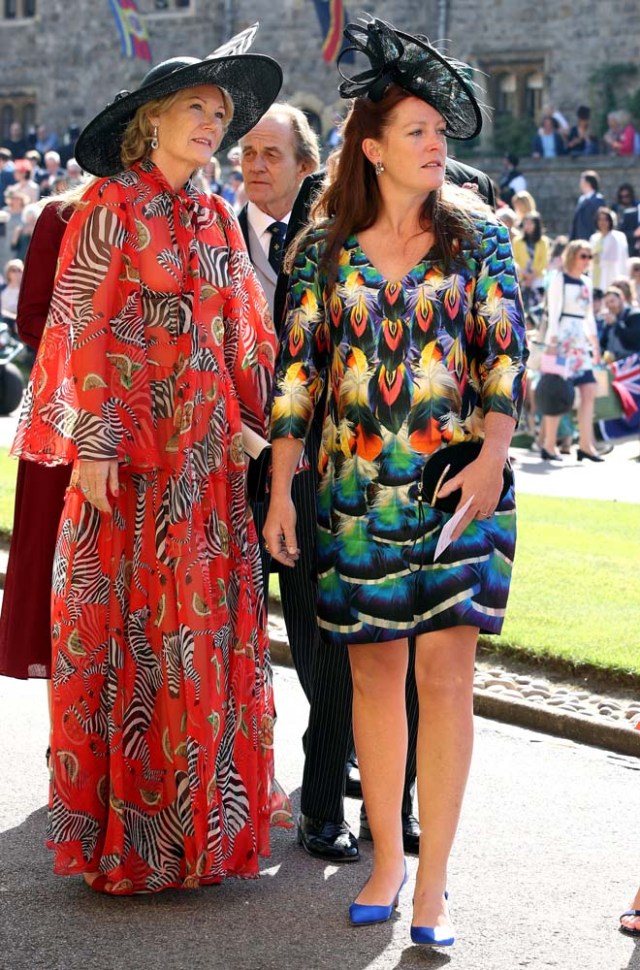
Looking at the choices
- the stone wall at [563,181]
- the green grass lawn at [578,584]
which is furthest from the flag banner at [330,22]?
the green grass lawn at [578,584]

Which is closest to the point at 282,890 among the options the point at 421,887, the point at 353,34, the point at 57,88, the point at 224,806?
the point at 224,806

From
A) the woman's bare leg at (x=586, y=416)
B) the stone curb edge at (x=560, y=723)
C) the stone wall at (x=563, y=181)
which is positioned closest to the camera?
the stone curb edge at (x=560, y=723)

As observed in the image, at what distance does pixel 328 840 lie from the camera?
15.7 ft

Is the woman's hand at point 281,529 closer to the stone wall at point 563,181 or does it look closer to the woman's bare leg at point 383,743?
the woman's bare leg at point 383,743

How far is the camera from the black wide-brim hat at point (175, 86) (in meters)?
4.46

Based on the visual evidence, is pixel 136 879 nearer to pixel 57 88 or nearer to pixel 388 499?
pixel 388 499

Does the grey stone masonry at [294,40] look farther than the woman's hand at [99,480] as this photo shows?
Yes

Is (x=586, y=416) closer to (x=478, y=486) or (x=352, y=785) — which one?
(x=352, y=785)

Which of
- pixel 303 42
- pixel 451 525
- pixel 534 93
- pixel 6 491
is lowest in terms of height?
pixel 6 491

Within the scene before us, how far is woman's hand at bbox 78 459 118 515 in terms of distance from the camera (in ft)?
14.2

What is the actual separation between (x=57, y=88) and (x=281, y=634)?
136 feet

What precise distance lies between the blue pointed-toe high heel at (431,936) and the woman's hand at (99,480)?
1331mm

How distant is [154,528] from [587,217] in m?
19.2

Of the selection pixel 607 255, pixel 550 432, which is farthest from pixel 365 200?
pixel 607 255
